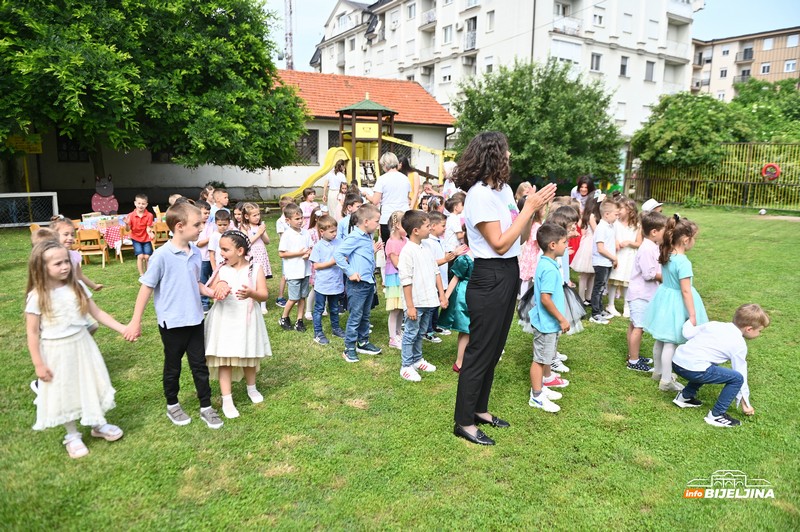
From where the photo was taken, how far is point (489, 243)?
3.33 metres

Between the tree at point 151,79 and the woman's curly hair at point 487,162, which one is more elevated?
the tree at point 151,79

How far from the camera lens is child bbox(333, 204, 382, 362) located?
5254mm

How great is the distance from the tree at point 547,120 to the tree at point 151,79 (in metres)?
9.84

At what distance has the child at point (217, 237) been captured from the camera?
616cm

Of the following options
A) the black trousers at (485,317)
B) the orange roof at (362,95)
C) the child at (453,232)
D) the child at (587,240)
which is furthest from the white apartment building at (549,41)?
the black trousers at (485,317)

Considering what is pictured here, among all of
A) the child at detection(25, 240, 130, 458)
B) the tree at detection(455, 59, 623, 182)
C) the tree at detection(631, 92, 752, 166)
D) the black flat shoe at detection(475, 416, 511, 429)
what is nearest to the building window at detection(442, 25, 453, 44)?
the tree at detection(455, 59, 623, 182)

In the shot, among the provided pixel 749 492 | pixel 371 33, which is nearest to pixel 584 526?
pixel 749 492

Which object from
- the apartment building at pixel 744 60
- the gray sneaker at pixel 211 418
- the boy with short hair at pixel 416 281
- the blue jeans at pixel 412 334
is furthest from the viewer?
the apartment building at pixel 744 60

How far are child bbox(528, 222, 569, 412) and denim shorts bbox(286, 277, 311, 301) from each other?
116 inches

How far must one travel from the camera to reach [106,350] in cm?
556

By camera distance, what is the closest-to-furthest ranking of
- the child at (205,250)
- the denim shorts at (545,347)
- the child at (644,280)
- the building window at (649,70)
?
1. the denim shorts at (545,347)
2. the child at (644,280)
3. the child at (205,250)
4. the building window at (649,70)

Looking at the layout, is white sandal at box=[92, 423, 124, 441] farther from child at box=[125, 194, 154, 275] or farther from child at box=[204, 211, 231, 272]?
child at box=[125, 194, 154, 275]

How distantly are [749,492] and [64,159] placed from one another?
25.5m

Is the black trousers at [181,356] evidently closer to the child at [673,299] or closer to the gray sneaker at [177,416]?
the gray sneaker at [177,416]
